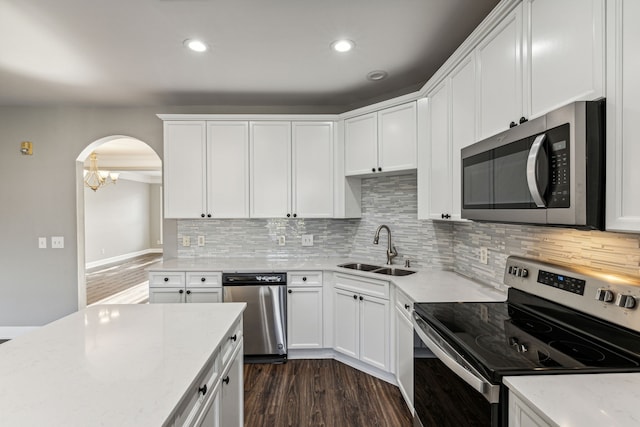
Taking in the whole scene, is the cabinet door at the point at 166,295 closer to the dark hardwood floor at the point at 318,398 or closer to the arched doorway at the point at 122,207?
the dark hardwood floor at the point at 318,398

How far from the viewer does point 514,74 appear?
1412mm

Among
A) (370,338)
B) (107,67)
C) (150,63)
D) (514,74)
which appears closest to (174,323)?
(370,338)

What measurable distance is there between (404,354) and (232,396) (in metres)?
1.17

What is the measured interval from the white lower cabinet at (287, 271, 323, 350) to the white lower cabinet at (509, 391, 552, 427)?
6.57 ft

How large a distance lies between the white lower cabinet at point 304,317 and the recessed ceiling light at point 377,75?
1898 millimetres

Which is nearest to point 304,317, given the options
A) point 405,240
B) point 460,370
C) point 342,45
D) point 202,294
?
point 202,294

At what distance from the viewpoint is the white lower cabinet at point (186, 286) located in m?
2.80

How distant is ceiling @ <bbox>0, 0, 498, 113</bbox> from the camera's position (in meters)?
1.84

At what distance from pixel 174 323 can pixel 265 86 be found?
2304 mm

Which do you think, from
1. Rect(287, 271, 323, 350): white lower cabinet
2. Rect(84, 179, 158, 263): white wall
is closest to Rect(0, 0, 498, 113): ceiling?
Rect(287, 271, 323, 350): white lower cabinet

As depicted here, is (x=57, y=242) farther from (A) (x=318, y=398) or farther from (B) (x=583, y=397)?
(B) (x=583, y=397)

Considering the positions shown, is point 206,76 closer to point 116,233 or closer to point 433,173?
point 433,173

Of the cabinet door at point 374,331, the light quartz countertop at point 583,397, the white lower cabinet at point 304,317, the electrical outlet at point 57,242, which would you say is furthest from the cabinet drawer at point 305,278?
the electrical outlet at point 57,242

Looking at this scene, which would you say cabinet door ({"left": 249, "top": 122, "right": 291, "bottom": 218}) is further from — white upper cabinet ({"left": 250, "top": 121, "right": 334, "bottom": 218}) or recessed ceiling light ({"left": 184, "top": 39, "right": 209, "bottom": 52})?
recessed ceiling light ({"left": 184, "top": 39, "right": 209, "bottom": 52})
